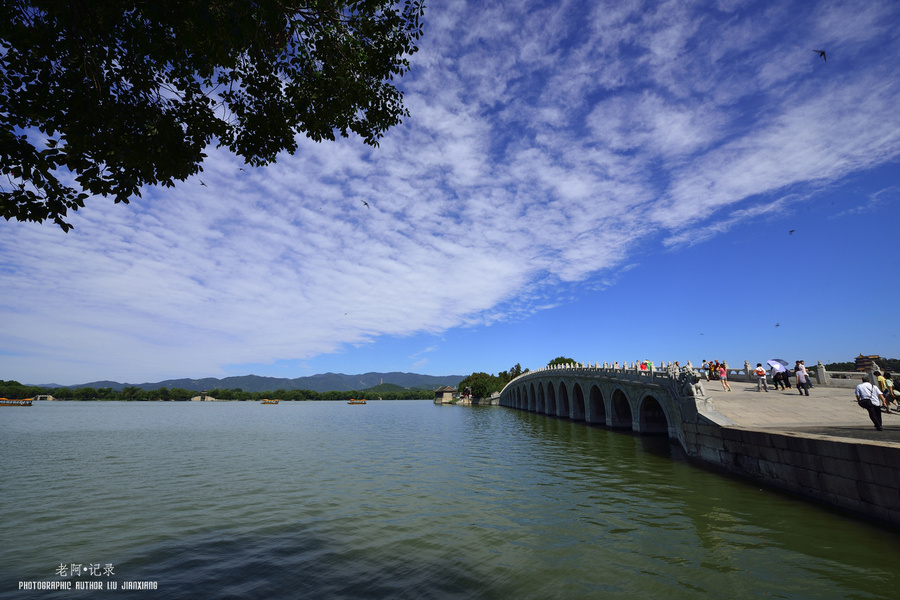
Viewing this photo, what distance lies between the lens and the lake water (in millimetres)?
7238

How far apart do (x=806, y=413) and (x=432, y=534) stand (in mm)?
16640

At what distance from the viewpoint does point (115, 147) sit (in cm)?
555

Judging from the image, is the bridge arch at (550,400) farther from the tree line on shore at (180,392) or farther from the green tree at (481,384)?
the green tree at (481,384)

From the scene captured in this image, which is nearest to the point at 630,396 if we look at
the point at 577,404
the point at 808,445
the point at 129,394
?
the point at 577,404

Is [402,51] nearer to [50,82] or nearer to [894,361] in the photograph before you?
[50,82]

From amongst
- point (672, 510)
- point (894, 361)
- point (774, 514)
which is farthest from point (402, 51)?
point (894, 361)

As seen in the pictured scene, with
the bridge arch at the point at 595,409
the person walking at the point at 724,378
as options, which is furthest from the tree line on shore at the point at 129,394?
the person walking at the point at 724,378

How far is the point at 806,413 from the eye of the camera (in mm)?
16844

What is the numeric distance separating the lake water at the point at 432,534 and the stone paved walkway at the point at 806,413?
2.96 metres

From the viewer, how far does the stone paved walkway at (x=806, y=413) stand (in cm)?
1367

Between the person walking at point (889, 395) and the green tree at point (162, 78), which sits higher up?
the green tree at point (162, 78)

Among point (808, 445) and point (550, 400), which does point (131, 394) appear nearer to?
point (550, 400)

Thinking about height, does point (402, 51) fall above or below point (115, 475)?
above

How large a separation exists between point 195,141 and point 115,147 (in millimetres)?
2022
